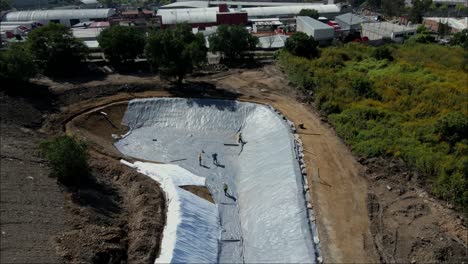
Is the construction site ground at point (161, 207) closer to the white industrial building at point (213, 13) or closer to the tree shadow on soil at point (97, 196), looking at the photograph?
the tree shadow on soil at point (97, 196)

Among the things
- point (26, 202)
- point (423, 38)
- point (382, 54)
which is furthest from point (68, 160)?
point (423, 38)

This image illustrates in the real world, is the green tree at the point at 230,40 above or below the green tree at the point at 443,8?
below

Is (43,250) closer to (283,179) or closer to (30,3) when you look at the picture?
(283,179)

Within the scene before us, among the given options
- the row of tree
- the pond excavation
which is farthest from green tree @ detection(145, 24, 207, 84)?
the pond excavation

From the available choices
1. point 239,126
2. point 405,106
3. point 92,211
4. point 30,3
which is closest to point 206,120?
point 239,126

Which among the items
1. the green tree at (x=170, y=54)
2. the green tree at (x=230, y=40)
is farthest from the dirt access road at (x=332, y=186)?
the green tree at (x=230, y=40)

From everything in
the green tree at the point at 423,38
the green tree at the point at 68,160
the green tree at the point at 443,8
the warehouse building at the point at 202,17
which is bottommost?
the green tree at the point at 68,160

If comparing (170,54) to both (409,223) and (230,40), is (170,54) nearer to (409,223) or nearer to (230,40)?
(230,40)
